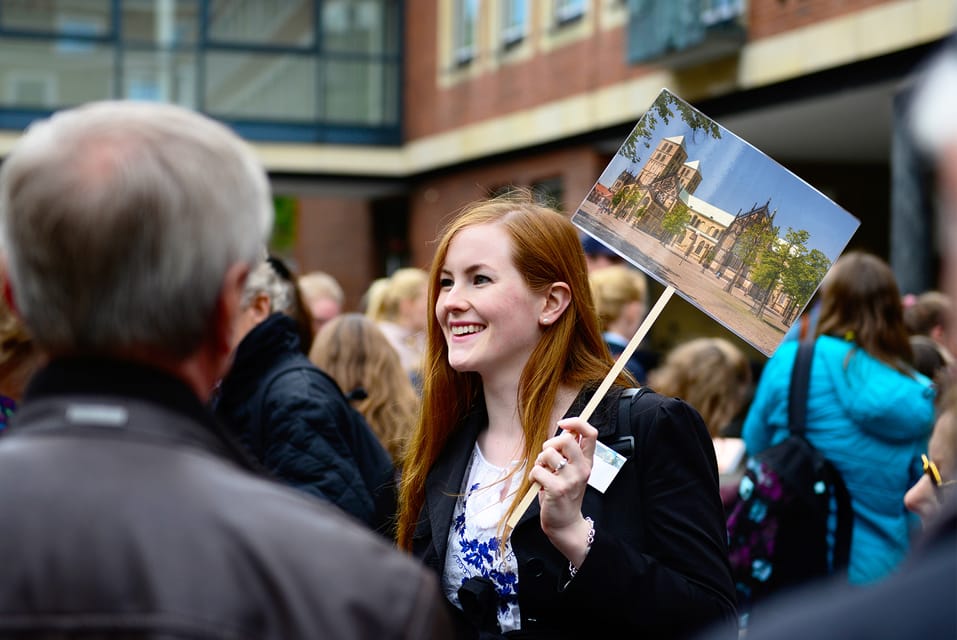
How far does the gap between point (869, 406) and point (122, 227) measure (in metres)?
4.06

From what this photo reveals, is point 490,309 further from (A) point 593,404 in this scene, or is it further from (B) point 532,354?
(A) point 593,404

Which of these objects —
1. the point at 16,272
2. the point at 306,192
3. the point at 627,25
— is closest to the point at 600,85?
the point at 627,25

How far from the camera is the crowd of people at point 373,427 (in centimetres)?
145

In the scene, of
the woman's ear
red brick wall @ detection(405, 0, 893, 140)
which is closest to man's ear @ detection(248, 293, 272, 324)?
the woman's ear

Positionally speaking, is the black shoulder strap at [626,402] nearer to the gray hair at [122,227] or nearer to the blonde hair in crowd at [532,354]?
the blonde hair in crowd at [532,354]

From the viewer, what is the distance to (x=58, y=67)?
20844 millimetres

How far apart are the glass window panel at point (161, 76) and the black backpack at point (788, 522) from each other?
1755cm

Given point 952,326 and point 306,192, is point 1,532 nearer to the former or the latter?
point 952,326

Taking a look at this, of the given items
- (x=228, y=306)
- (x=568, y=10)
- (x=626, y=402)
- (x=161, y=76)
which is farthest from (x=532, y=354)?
(x=161, y=76)

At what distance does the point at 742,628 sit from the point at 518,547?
91.5 inches

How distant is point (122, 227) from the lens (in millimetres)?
1543

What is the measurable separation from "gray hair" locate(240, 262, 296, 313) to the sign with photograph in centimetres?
180

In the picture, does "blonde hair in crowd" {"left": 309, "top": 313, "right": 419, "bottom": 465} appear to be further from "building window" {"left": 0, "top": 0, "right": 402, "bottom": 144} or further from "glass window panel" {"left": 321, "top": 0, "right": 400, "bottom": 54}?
"glass window panel" {"left": 321, "top": 0, "right": 400, "bottom": 54}

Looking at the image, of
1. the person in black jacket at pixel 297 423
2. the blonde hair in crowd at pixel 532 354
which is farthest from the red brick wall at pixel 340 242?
the blonde hair in crowd at pixel 532 354
